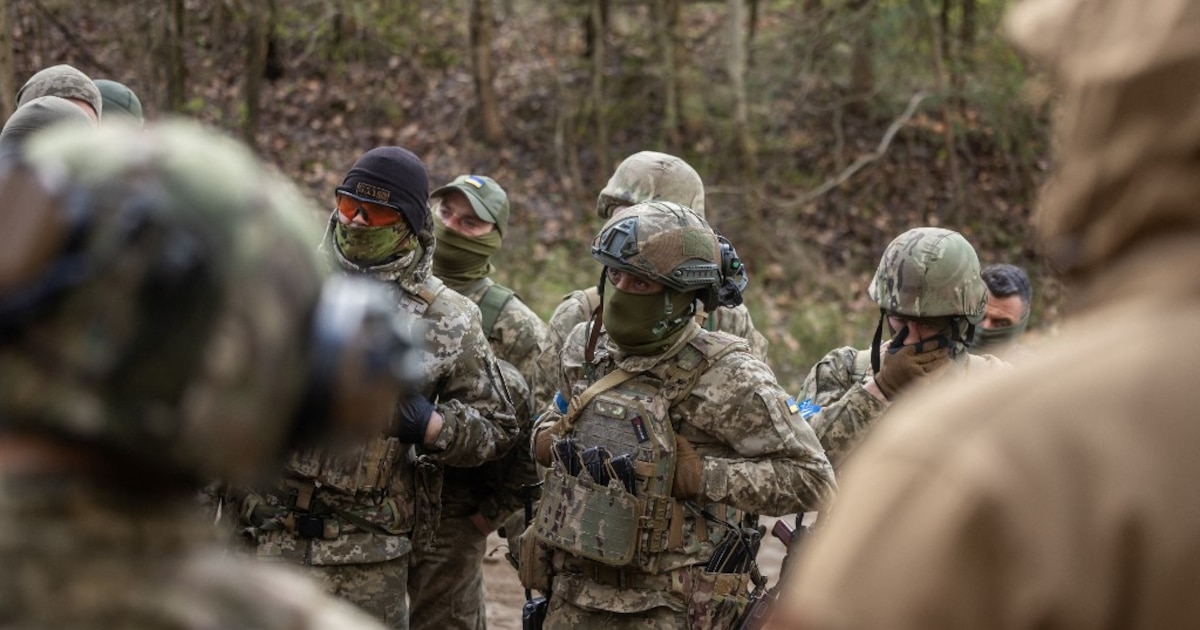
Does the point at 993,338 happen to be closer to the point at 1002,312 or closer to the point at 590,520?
the point at 1002,312

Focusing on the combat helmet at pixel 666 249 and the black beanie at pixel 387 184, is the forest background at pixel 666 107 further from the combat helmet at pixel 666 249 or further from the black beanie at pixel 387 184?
the combat helmet at pixel 666 249

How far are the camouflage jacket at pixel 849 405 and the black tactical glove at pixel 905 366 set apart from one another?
0.07 meters

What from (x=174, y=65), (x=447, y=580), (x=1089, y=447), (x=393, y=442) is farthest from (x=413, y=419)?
(x=174, y=65)

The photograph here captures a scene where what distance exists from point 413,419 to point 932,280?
2123 mm

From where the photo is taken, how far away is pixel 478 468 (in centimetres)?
664

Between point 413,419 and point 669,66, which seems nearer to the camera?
point 413,419

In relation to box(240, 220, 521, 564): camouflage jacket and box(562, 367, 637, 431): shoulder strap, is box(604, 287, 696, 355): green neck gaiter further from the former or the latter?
box(240, 220, 521, 564): camouflage jacket

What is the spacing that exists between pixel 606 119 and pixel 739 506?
13.4 m

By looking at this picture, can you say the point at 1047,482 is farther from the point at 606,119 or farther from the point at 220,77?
the point at 220,77

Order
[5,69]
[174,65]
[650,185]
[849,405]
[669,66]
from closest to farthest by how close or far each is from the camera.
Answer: [849,405], [650,185], [5,69], [174,65], [669,66]

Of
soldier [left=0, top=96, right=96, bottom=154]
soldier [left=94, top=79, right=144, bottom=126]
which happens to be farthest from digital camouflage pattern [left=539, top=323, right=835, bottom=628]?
soldier [left=94, top=79, right=144, bottom=126]

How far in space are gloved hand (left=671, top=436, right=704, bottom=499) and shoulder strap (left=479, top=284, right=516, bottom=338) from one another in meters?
1.99

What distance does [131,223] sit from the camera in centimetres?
160

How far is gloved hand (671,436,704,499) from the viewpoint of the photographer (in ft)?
16.9
